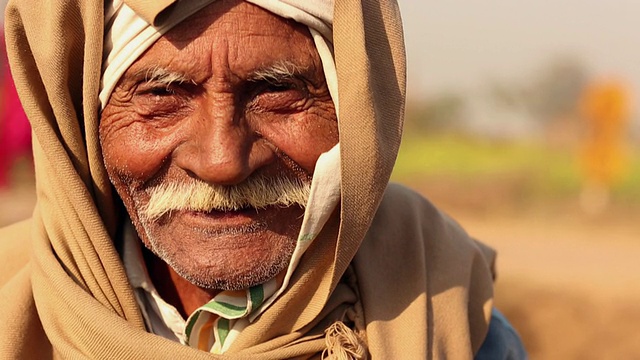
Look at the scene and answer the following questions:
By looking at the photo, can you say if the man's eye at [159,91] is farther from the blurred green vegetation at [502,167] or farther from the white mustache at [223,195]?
the blurred green vegetation at [502,167]

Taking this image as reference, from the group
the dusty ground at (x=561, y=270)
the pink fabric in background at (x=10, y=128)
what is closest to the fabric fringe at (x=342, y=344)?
the pink fabric in background at (x=10, y=128)

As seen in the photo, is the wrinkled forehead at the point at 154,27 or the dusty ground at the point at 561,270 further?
the dusty ground at the point at 561,270

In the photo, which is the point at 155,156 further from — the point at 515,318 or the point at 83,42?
the point at 515,318

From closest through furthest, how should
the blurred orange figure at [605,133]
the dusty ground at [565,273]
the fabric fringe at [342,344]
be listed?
the fabric fringe at [342,344] < the dusty ground at [565,273] < the blurred orange figure at [605,133]

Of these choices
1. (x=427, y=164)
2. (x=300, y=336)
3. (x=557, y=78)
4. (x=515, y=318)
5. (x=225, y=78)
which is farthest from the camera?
(x=557, y=78)

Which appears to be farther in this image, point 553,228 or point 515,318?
point 553,228

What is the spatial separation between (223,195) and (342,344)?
1.61 feet

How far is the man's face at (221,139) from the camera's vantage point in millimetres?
2242

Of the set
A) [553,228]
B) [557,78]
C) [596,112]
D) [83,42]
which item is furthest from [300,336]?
[557,78]

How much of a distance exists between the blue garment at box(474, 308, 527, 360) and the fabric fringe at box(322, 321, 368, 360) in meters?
0.44

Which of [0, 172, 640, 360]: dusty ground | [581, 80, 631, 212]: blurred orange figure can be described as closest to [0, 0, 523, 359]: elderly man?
[0, 172, 640, 360]: dusty ground

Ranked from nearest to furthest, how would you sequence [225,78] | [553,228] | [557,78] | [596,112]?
[225,78]
[553,228]
[596,112]
[557,78]

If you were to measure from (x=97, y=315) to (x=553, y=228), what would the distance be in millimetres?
14362

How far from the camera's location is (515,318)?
25.1 ft
